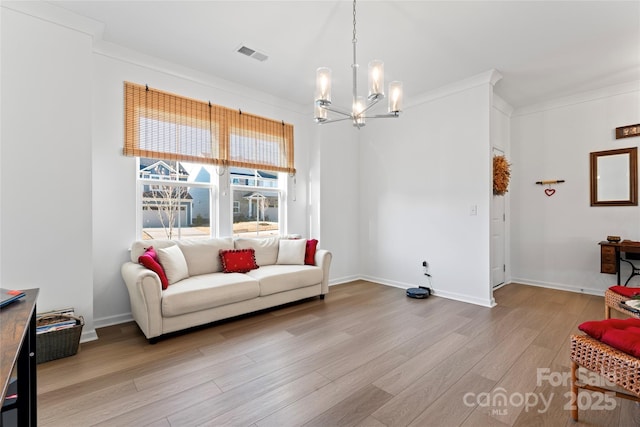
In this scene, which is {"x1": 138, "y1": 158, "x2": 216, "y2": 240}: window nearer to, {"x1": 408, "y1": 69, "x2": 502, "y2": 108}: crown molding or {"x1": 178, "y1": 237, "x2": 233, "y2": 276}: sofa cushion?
{"x1": 178, "y1": 237, "x2": 233, "y2": 276}: sofa cushion

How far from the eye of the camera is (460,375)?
207cm

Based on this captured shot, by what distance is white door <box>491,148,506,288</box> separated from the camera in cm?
440

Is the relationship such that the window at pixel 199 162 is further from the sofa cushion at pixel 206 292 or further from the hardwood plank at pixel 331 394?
the hardwood plank at pixel 331 394

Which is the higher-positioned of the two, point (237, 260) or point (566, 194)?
point (566, 194)

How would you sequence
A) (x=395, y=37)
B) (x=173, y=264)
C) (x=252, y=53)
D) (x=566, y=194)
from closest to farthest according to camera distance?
(x=395, y=37), (x=173, y=264), (x=252, y=53), (x=566, y=194)

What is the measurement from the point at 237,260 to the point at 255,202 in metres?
1.04

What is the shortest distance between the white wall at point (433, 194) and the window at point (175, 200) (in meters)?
2.62

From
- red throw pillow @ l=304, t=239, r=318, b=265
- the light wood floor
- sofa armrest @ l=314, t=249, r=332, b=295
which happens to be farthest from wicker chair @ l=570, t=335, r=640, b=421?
red throw pillow @ l=304, t=239, r=318, b=265

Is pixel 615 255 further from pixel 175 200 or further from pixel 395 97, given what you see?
pixel 175 200

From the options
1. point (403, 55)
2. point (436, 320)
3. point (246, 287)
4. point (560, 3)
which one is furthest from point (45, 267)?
point (560, 3)

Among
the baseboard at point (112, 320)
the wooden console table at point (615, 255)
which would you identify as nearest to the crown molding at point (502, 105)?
the wooden console table at point (615, 255)

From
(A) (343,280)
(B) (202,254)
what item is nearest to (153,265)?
(B) (202,254)

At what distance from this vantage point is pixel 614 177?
394cm

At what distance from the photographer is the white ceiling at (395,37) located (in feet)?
8.01
